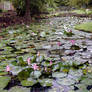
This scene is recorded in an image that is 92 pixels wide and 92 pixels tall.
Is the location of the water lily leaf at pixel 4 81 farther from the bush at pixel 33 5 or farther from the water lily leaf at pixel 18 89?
the bush at pixel 33 5

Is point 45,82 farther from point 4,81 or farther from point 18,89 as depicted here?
point 4,81

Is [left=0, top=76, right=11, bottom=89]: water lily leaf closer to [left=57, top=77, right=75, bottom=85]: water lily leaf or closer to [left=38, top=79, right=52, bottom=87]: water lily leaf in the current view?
[left=38, top=79, right=52, bottom=87]: water lily leaf

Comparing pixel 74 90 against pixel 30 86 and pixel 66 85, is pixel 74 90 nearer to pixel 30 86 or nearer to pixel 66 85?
pixel 66 85

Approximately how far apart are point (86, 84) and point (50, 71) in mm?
536

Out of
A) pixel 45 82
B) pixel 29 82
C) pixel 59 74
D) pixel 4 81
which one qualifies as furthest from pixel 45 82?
pixel 4 81

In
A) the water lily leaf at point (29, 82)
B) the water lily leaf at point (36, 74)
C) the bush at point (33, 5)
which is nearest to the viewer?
the water lily leaf at point (29, 82)

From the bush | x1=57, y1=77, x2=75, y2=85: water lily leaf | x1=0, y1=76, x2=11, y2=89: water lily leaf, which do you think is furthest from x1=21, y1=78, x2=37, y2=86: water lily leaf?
the bush

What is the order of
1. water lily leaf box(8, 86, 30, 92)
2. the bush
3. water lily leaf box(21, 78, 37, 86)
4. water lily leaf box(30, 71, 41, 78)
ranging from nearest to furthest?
water lily leaf box(8, 86, 30, 92)
water lily leaf box(21, 78, 37, 86)
water lily leaf box(30, 71, 41, 78)
the bush

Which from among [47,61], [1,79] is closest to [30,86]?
[1,79]

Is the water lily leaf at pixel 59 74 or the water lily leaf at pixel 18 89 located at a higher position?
the water lily leaf at pixel 59 74

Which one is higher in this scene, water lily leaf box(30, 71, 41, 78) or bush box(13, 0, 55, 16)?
bush box(13, 0, 55, 16)

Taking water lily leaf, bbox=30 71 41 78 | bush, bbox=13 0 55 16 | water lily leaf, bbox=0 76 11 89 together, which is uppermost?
bush, bbox=13 0 55 16

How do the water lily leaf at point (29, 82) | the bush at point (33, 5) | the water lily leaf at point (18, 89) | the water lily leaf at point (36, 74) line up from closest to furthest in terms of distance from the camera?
the water lily leaf at point (18, 89)
the water lily leaf at point (29, 82)
the water lily leaf at point (36, 74)
the bush at point (33, 5)

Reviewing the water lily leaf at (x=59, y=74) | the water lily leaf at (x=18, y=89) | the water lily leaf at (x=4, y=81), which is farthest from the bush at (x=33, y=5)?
the water lily leaf at (x=18, y=89)
